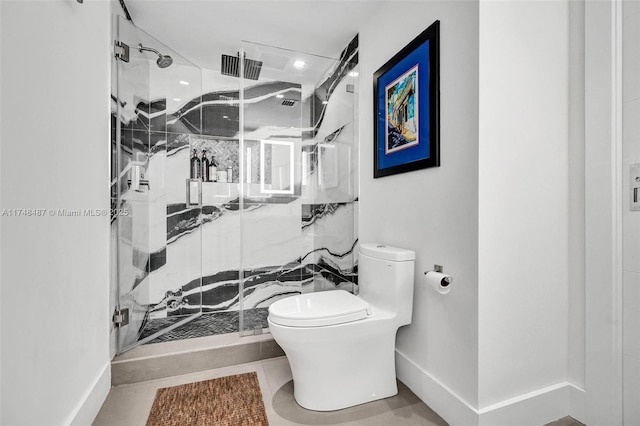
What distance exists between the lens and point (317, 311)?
154cm

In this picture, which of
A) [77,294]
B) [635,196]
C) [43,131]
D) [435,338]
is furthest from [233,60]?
[635,196]

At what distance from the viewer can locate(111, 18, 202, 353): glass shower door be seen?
1881 millimetres

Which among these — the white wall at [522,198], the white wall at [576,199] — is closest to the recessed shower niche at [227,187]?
the white wall at [522,198]

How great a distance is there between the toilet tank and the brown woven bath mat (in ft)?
2.66

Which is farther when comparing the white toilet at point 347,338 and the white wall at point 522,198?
the white toilet at point 347,338

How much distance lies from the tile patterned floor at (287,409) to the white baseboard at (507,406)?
0.07m

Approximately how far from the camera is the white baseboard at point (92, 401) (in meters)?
1.29

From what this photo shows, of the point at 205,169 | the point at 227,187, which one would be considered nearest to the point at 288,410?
the point at 227,187

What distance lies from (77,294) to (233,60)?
1.86 meters

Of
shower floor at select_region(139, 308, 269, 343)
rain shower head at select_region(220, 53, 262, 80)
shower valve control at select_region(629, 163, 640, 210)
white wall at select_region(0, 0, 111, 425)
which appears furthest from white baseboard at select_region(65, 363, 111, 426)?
shower valve control at select_region(629, 163, 640, 210)

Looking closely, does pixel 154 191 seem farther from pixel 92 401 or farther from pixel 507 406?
pixel 507 406

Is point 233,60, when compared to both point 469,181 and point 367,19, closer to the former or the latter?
point 367,19

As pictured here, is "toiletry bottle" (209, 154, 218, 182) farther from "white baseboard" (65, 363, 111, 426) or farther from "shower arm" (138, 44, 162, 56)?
"white baseboard" (65, 363, 111, 426)

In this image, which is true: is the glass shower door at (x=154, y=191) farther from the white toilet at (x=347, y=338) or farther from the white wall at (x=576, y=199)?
the white wall at (x=576, y=199)
